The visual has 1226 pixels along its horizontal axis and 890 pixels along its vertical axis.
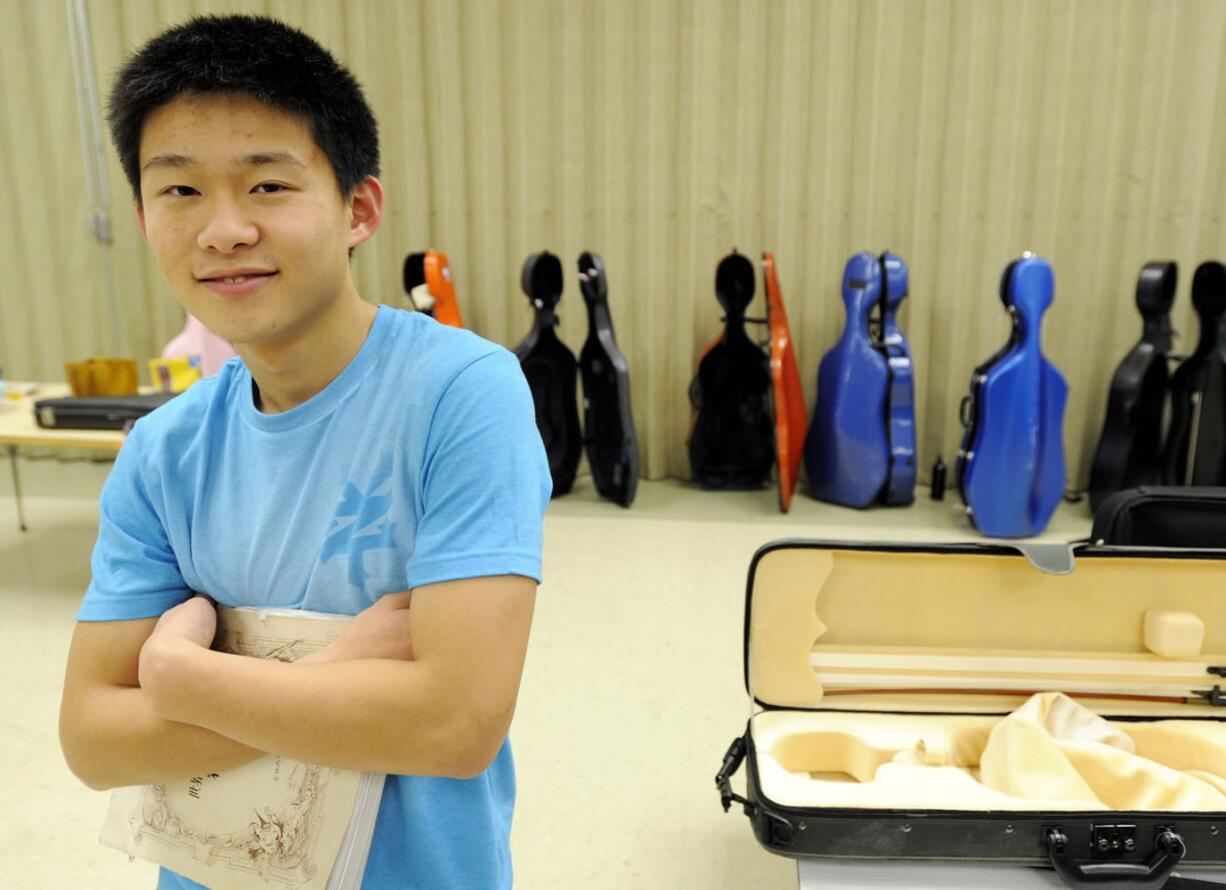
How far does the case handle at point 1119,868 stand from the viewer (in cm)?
112

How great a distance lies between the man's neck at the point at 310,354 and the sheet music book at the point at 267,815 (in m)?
0.19

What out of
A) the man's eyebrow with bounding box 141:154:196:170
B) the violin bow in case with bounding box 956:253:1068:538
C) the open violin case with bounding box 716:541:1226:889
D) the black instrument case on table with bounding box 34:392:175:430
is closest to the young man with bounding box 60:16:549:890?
the man's eyebrow with bounding box 141:154:196:170

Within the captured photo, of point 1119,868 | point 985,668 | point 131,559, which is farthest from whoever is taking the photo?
point 985,668

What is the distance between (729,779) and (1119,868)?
487 millimetres

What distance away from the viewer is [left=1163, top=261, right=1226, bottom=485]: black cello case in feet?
11.2

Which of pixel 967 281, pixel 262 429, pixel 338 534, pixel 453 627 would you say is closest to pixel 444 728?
pixel 453 627

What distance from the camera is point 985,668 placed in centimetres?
149

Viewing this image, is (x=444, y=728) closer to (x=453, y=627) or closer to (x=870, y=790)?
(x=453, y=627)

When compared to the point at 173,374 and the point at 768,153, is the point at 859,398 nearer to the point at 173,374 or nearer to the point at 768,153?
the point at 768,153

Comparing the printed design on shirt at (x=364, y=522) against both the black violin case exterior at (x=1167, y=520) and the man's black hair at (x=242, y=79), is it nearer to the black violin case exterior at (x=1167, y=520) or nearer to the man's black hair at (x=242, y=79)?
the man's black hair at (x=242, y=79)

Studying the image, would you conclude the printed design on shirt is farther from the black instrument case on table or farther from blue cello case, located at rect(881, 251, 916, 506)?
blue cello case, located at rect(881, 251, 916, 506)

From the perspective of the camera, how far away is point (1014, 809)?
1169mm

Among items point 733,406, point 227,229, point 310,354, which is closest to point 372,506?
point 310,354

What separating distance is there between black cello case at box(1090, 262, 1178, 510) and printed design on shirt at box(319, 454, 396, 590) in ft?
11.3
